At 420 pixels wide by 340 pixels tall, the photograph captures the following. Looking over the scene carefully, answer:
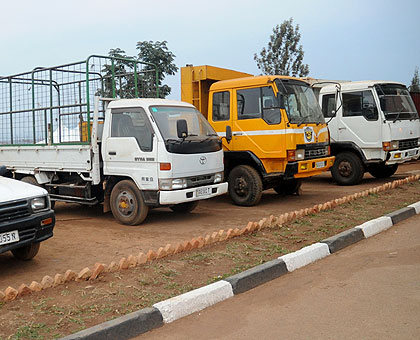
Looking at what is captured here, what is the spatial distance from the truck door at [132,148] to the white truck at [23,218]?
225 cm

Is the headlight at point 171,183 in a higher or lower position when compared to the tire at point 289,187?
higher

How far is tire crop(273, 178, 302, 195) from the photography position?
413 inches

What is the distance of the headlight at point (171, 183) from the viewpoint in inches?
290

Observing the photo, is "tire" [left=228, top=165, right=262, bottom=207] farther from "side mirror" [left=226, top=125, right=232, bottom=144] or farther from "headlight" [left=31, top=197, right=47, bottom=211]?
"headlight" [left=31, top=197, right=47, bottom=211]

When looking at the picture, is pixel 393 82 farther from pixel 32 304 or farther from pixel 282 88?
pixel 32 304

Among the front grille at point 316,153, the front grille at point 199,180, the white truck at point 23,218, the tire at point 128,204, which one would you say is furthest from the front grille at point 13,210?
the front grille at point 316,153

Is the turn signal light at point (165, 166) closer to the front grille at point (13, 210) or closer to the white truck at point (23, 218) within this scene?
the white truck at point (23, 218)

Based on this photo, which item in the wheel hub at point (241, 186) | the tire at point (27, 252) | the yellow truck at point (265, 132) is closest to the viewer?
the tire at point (27, 252)

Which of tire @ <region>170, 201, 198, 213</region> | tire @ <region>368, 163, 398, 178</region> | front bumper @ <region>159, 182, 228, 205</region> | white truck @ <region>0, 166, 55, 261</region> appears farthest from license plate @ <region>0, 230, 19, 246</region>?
tire @ <region>368, 163, 398, 178</region>

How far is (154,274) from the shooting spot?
4.64m

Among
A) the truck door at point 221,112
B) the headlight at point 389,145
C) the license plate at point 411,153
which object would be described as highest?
the truck door at point 221,112

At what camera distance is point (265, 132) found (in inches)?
352

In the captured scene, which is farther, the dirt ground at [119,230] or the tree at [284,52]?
the tree at [284,52]

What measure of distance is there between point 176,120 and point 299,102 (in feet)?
9.10
